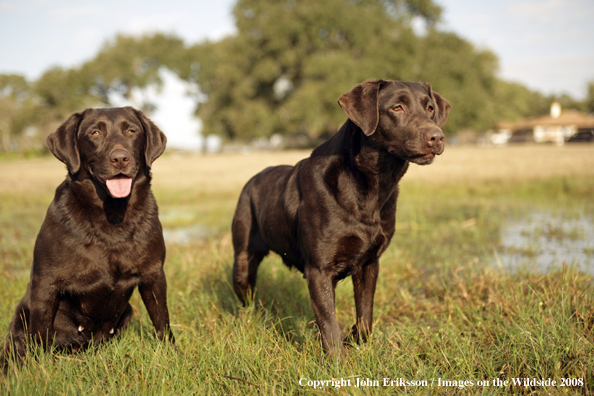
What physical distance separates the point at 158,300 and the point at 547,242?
6.15 meters

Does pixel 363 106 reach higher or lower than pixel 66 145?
higher

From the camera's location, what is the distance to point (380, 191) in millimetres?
3143

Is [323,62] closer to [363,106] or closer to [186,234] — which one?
[186,234]

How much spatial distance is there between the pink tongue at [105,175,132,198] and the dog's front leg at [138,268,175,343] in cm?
63

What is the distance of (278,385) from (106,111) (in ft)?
7.79

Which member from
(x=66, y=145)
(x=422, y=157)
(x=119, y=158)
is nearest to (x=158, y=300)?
(x=119, y=158)

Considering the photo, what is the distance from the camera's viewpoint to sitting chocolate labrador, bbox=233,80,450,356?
3006 mm

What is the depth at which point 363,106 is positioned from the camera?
3.12 meters

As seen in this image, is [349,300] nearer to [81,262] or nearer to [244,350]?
Answer: [244,350]

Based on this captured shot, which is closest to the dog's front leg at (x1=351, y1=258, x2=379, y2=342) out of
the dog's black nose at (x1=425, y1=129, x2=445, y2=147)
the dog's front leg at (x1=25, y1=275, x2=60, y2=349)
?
the dog's black nose at (x1=425, y1=129, x2=445, y2=147)

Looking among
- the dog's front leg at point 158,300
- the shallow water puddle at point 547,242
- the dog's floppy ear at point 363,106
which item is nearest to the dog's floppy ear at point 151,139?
the dog's front leg at point 158,300

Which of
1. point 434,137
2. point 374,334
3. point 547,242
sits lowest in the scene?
point 547,242

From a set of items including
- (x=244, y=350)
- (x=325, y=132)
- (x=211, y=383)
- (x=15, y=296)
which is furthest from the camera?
(x=325, y=132)

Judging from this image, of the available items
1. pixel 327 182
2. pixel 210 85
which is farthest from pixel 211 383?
pixel 210 85
